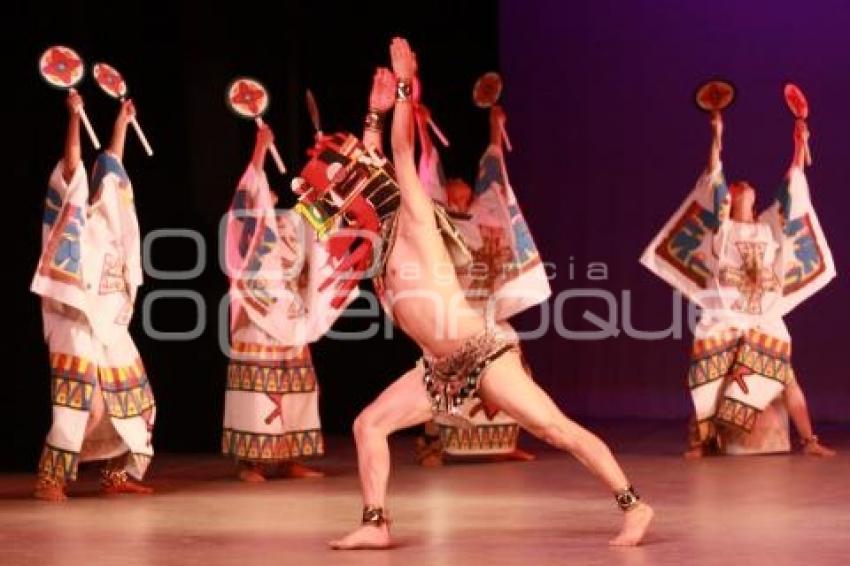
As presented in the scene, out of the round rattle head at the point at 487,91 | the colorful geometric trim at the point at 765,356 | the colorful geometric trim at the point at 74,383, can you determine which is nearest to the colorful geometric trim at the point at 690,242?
the colorful geometric trim at the point at 765,356

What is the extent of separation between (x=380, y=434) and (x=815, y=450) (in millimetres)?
3367

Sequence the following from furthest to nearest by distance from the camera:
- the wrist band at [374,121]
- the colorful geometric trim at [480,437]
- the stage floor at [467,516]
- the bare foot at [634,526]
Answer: the colorful geometric trim at [480,437] → the wrist band at [374,121] → the bare foot at [634,526] → the stage floor at [467,516]

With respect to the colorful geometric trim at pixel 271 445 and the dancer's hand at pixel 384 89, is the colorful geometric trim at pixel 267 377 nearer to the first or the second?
the colorful geometric trim at pixel 271 445

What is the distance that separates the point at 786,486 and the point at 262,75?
3743 millimetres

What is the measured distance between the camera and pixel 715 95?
28.3 ft

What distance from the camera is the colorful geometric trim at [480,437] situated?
8.52 metres

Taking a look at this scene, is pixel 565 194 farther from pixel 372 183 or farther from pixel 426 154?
pixel 372 183

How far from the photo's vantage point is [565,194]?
1094 cm

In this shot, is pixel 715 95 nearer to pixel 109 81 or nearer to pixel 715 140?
pixel 715 140

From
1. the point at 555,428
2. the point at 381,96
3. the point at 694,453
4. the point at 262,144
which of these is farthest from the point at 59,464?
the point at 694,453

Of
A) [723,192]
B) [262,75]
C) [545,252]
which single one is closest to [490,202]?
[723,192]

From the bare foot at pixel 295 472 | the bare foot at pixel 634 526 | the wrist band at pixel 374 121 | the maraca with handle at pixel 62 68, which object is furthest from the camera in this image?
the bare foot at pixel 295 472

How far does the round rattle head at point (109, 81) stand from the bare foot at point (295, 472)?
1802mm

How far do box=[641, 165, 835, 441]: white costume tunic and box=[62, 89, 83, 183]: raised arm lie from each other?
3.00 metres
